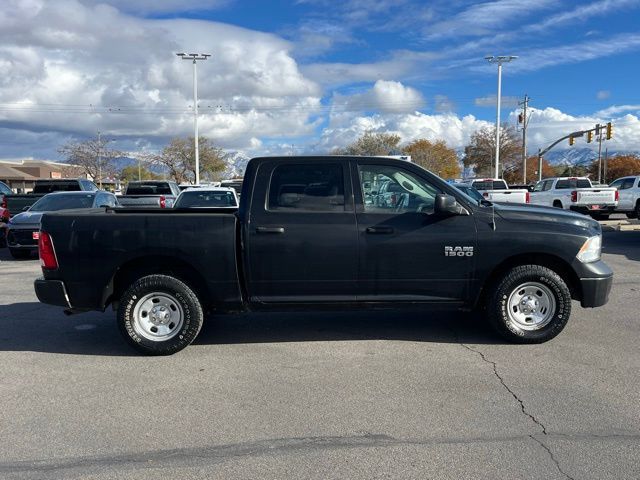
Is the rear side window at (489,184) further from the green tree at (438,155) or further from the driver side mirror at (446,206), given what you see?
the green tree at (438,155)

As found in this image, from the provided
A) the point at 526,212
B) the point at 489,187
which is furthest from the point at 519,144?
the point at 526,212

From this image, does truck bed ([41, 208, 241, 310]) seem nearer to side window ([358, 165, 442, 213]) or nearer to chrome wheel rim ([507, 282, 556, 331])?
side window ([358, 165, 442, 213])

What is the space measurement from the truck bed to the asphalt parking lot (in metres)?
0.87

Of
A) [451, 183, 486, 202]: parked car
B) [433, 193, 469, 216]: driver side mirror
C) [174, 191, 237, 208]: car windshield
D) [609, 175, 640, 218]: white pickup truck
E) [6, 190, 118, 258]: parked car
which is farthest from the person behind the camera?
[609, 175, 640, 218]: white pickup truck

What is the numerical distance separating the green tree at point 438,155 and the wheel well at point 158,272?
234 feet

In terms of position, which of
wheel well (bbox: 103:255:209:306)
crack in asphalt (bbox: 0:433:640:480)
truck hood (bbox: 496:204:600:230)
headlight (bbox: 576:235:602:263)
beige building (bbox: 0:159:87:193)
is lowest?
crack in asphalt (bbox: 0:433:640:480)

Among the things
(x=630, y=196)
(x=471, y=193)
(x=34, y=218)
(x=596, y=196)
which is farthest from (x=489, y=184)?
(x=34, y=218)

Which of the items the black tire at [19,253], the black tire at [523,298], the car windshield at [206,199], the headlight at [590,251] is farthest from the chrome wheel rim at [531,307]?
the black tire at [19,253]

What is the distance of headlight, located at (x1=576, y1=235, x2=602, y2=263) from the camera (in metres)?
5.52

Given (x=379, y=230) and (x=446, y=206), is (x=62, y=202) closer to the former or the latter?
(x=379, y=230)

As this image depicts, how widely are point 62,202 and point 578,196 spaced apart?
17634mm

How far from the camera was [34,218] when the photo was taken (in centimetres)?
1261

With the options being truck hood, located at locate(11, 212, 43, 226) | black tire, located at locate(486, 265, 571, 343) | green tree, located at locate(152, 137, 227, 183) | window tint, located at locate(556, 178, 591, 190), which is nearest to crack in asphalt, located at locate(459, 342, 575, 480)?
black tire, located at locate(486, 265, 571, 343)

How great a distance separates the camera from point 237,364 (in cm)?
522
